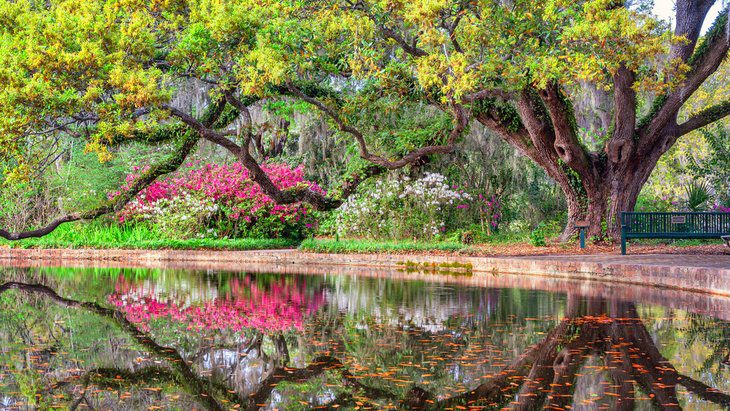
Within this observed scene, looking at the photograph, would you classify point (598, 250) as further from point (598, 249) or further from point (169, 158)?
point (169, 158)

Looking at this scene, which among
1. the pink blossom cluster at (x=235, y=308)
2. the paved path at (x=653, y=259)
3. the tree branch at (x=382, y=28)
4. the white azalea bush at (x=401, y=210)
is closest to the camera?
the pink blossom cluster at (x=235, y=308)

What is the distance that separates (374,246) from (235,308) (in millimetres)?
9690

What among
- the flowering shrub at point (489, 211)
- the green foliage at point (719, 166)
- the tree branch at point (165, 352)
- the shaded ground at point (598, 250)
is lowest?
the tree branch at point (165, 352)

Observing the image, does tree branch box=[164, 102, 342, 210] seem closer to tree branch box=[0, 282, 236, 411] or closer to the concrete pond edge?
the concrete pond edge

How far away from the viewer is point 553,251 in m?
19.5

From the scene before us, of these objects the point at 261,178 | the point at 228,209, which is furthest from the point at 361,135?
the point at 228,209

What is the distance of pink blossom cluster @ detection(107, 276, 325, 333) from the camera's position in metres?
10.1

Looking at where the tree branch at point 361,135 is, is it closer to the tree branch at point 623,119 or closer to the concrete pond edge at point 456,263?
the concrete pond edge at point 456,263

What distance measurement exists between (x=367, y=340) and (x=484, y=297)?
15.0 ft

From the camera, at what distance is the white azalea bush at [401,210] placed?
22.8 m

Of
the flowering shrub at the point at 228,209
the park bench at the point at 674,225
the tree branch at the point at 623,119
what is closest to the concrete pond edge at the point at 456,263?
the park bench at the point at 674,225

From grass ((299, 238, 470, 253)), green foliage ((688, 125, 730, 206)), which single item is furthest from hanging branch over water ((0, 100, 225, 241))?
green foliage ((688, 125, 730, 206))

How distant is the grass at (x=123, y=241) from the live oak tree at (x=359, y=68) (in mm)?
3094

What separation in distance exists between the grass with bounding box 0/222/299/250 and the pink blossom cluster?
8852 mm
